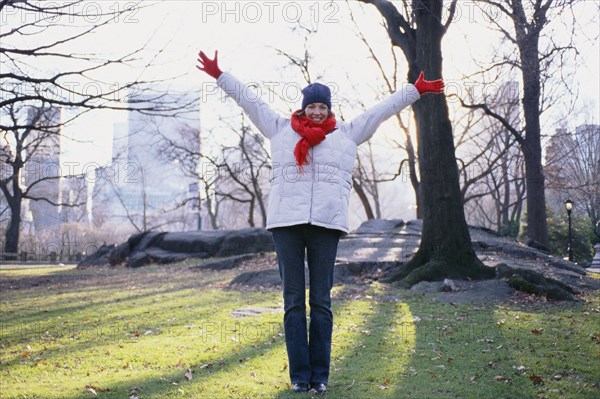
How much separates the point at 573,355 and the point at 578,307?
3443 mm

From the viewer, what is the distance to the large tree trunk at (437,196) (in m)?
11.4

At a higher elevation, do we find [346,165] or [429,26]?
[429,26]

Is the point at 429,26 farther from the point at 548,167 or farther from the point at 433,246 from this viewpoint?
the point at 548,167

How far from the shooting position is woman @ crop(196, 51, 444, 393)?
4449 millimetres

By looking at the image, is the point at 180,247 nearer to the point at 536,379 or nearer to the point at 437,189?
the point at 437,189

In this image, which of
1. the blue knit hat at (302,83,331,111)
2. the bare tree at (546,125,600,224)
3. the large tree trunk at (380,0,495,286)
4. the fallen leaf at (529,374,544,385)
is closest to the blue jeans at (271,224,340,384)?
the blue knit hat at (302,83,331,111)

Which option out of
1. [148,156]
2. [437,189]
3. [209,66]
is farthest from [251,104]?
[148,156]

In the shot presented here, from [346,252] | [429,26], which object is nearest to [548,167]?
[346,252]

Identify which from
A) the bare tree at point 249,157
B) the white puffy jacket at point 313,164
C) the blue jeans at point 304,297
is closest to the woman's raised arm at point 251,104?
the white puffy jacket at point 313,164

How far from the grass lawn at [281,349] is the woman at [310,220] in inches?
13.4

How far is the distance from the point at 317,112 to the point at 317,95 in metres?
0.13

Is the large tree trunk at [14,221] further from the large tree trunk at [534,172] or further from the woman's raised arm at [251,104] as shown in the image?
the woman's raised arm at [251,104]

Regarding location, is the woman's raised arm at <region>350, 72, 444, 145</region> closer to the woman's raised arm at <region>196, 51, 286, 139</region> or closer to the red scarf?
the red scarf

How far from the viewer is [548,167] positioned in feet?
102
